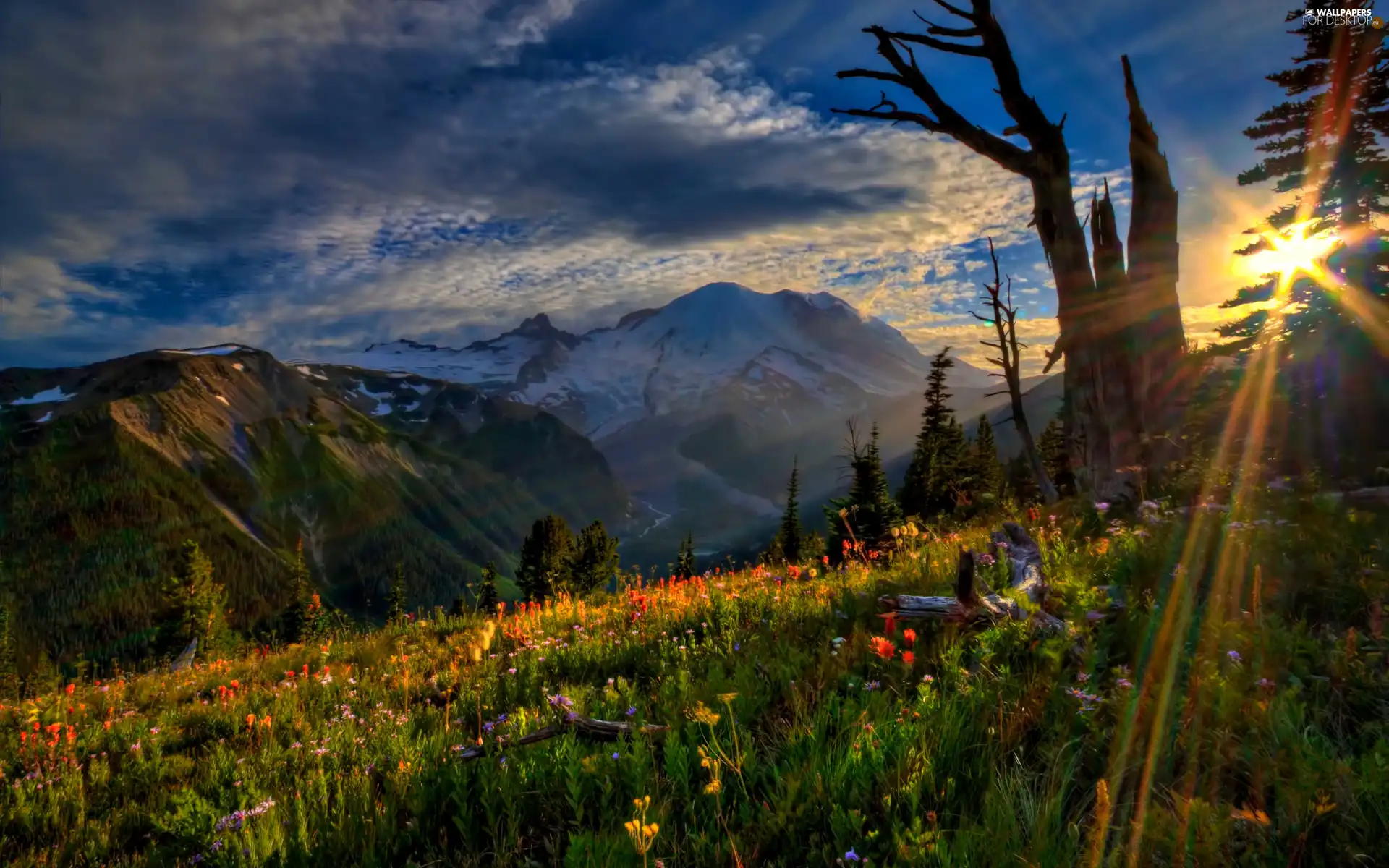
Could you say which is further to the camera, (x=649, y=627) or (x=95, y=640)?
A: (x=95, y=640)

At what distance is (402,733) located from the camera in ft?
13.6

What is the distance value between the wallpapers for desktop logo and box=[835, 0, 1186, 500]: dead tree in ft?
28.7

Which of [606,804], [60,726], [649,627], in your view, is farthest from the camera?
[649,627]

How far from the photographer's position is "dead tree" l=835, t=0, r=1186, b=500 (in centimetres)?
1163

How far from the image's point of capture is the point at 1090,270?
1204 cm

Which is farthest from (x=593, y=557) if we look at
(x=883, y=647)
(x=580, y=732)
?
(x=883, y=647)

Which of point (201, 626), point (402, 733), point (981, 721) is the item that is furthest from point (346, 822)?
point (201, 626)

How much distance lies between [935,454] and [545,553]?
4135 centimetres

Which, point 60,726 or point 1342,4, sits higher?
point 1342,4

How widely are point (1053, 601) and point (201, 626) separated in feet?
199

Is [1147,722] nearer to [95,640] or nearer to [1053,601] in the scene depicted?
[1053,601]

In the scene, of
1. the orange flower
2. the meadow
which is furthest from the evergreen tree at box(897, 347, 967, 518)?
the orange flower

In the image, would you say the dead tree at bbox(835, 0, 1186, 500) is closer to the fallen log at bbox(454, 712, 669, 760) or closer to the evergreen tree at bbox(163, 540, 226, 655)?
the fallen log at bbox(454, 712, 669, 760)

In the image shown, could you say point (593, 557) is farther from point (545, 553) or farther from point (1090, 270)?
point (1090, 270)
